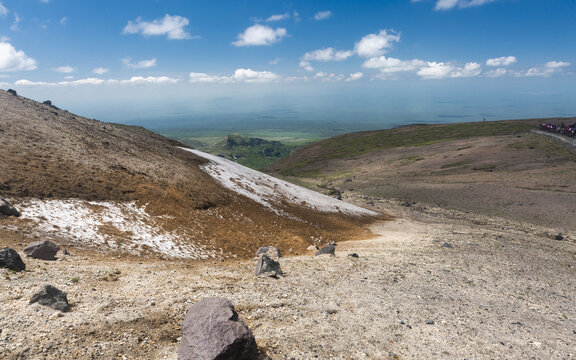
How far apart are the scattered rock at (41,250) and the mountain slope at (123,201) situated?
2.51 m

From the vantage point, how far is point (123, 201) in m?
22.5

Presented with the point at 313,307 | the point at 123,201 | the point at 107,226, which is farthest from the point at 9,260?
the point at 313,307

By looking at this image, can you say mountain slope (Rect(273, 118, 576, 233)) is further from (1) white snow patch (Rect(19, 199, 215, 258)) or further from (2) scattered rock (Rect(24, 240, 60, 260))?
(2) scattered rock (Rect(24, 240, 60, 260))

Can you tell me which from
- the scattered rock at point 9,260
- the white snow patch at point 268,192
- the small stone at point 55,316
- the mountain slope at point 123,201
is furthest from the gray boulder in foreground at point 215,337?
the white snow patch at point 268,192

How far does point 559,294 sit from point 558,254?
11.7 metres

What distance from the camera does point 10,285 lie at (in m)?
10.9

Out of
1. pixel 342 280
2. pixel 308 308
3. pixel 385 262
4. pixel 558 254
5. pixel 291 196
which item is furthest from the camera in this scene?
pixel 291 196

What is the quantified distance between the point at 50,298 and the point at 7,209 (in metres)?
10.3

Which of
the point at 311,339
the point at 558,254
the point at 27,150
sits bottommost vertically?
the point at 558,254

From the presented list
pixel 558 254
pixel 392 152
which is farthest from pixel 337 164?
pixel 558 254

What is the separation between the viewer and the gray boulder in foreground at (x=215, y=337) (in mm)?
8547

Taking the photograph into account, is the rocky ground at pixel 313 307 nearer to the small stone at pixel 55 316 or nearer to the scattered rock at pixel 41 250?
the small stone at pixel 55 316

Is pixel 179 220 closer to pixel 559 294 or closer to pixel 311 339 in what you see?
pixel 311 339

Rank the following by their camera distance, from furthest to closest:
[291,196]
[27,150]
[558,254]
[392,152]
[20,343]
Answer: [392,152]
[291,196]
[558,254]
[27,150]
[20,343]
